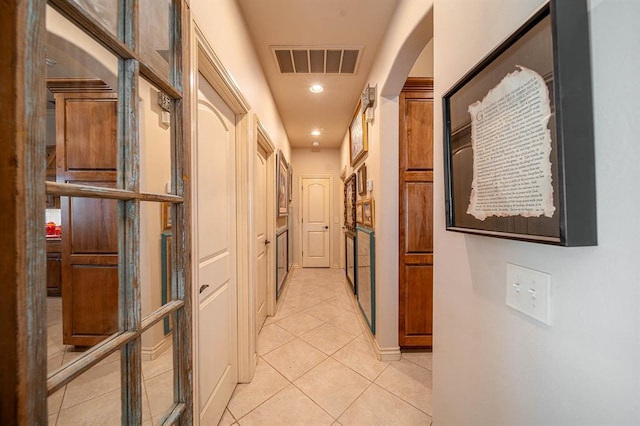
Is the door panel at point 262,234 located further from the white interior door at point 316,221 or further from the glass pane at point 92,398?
the white interior door at point 316,221

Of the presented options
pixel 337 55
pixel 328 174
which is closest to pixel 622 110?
pixel 337 55

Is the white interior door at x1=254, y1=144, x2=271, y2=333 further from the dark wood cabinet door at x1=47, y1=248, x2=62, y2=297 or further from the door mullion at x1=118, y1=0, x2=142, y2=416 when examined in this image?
the dark wood cabinet door at x1=47, y1=248, x2=62, y2=297

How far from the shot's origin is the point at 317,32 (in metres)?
1.92

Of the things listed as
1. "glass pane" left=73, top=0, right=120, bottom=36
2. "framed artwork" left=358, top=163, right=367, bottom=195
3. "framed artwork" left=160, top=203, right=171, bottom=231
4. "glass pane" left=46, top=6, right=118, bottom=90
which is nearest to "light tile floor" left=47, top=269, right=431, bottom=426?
"framed artwork" left=160, top=203, right=171, bottom=231

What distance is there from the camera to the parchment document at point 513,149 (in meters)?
0.55

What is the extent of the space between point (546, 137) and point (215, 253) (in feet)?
4.93

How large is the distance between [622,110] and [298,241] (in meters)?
4.93

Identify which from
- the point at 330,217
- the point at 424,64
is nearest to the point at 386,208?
the point at 424,64

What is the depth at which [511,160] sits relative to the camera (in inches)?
24.8

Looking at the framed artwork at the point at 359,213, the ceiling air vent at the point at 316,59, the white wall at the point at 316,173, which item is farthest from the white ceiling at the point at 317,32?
the white wall at the point at 316,173

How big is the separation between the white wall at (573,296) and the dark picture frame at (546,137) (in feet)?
0.09

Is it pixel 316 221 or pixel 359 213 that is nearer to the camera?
pixel 359 213

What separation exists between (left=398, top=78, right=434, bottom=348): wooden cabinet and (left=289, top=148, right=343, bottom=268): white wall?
313 cm

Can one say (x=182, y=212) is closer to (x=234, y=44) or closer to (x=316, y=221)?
(x=234, y=44)
